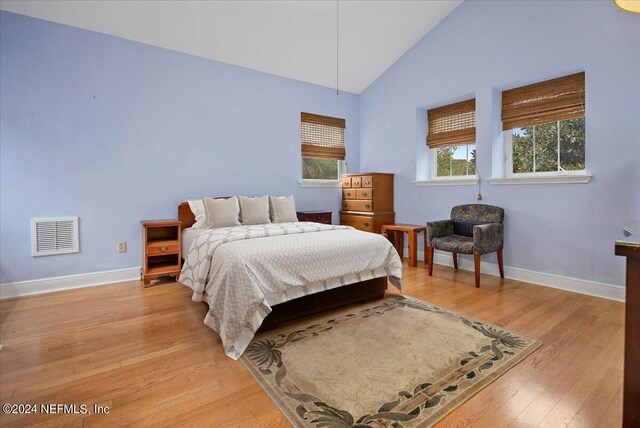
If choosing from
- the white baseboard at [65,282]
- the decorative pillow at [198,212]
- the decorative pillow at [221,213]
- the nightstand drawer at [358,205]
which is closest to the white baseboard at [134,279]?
the white baseboard at [65,282]

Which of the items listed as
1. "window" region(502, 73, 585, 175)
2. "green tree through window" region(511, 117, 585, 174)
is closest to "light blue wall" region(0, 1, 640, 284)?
"window" region(502, 73, 585, 175)

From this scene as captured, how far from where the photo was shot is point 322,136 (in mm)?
5113

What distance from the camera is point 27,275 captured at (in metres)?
3.14

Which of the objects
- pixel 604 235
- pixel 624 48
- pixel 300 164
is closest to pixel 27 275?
pixel 300 164

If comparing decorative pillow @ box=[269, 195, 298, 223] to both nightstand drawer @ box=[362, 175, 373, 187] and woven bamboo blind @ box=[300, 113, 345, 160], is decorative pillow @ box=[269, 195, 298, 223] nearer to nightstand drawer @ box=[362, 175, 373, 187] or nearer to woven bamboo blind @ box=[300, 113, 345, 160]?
woven bamboo blind @ box=[300, 113, 345, 160]

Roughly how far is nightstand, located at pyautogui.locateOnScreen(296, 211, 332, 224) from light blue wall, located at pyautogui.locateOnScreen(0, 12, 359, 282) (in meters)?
0.54

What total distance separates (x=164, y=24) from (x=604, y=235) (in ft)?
15.8

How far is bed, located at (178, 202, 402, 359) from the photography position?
A: 6.75ft

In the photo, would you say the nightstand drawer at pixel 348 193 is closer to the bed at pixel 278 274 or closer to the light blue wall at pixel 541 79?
the light blue wall at pixel 541 79

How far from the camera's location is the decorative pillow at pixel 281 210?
3.98 metres

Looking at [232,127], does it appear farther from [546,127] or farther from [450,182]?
[546,127]

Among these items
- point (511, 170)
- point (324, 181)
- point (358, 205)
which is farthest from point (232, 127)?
point (511, 170)

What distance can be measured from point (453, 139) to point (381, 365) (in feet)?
11.0

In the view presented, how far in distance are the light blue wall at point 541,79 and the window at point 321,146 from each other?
1.11m
